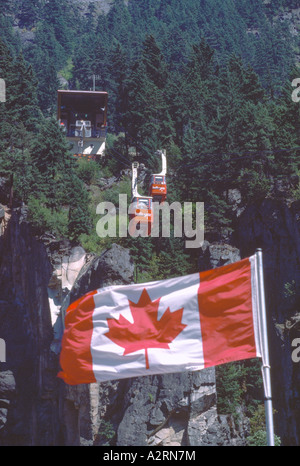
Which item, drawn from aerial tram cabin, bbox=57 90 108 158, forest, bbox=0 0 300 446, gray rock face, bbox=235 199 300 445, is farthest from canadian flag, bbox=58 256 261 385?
aerial tram cabin, bbox=57 90 108 158

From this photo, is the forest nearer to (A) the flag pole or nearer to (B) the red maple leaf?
(B) the red maple leaf

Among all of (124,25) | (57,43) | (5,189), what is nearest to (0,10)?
(57,43)

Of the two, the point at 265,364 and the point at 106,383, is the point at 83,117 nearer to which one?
the point at 106,383

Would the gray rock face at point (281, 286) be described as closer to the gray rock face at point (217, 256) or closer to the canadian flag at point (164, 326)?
the gray rock face at point (217, 256)

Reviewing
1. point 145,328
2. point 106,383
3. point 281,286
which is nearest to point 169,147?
point 281,286

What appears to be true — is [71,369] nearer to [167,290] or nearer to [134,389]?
[167,290]
